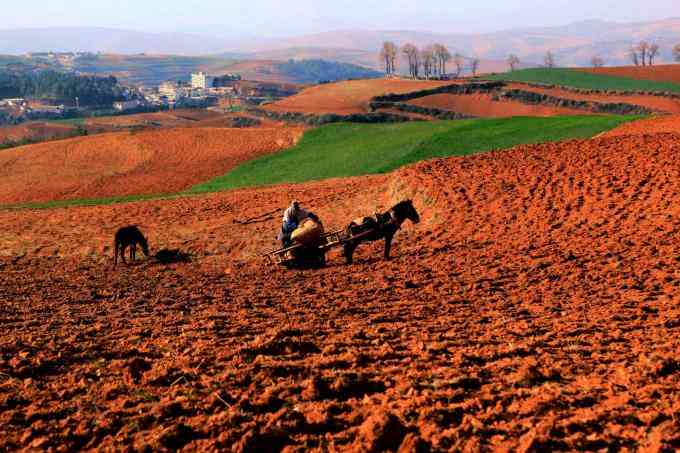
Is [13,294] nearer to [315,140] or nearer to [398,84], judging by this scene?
[315,140]

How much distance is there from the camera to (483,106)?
252 ft

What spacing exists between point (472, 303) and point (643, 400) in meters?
4.64

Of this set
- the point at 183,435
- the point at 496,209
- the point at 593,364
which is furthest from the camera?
the point at 496,209

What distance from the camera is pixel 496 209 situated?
61.7 feet

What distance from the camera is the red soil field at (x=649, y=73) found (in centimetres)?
8294

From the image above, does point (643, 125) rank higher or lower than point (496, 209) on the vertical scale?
higher

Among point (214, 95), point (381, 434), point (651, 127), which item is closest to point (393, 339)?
point (381, 434)

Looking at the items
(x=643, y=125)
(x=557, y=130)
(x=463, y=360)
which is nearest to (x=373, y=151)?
(x=557, y=130)

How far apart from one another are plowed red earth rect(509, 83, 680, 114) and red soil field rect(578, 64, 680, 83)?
1473 cm

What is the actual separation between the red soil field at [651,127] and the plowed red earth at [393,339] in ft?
32.6

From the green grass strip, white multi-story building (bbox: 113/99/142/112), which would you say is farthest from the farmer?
white multi-story building (bbox: 113/99/142/112)

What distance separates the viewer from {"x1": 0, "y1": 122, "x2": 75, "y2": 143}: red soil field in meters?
87.9

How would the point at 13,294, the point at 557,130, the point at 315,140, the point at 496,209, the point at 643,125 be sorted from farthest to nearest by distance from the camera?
the point at 315,140, the point at 557,130, the point at 643,125, the point at 496,209, the point at 13,294

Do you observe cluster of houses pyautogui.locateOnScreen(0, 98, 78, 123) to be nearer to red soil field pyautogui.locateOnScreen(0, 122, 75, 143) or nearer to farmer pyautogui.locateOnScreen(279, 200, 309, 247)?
red soil field pyautogui.locateOnScreen(0, 122, 75, 143)
